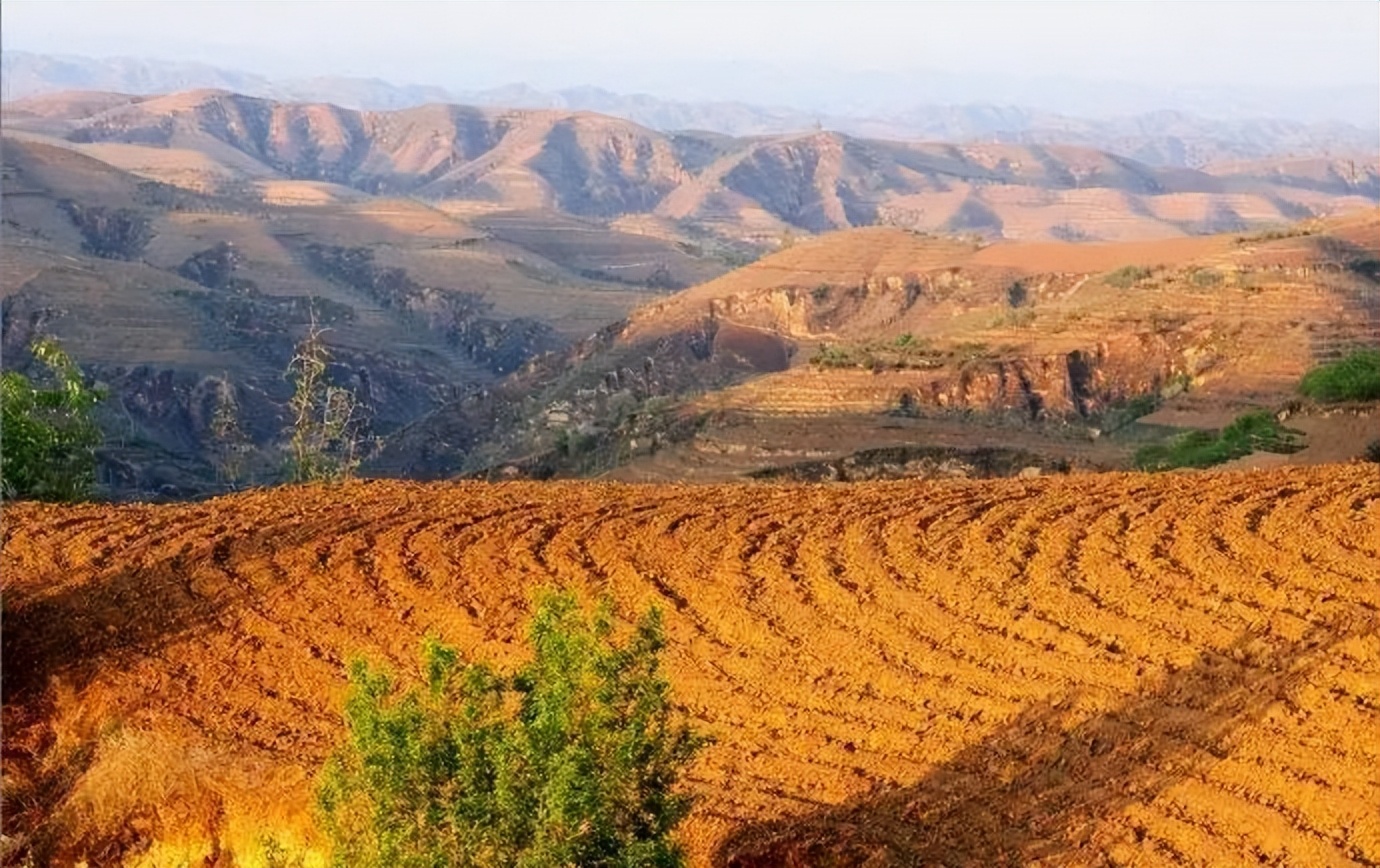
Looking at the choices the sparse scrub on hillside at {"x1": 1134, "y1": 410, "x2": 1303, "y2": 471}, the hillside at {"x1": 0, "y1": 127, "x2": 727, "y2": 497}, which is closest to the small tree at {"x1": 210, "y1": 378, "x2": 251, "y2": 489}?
the hillside at {"x1": 0, "y1": 127, "x2": 727, "y2": 497}

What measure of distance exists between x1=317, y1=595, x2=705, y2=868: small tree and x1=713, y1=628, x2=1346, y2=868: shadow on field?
2.30 m

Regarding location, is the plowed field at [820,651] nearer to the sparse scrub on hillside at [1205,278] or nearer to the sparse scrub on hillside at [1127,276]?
the sparse scrub on hillside at [1205,278]

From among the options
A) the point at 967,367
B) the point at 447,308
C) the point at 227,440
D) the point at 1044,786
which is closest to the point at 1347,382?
the point at 967,367

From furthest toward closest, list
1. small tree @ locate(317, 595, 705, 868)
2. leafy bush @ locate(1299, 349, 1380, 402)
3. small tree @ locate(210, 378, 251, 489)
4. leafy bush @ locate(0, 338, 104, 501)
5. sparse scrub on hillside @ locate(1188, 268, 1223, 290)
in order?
1. small tree @ locate(210, 378, 251, 489)
2. sparse scrub on hillside @ locate(1188, 268, 1223, 290)
3. leafy bush @ locate(1299, 349, 1380, 402)
4. leafy bush @ locate(0, 338, 104, 501)
5. small tree @ locate(317, 595, 705, 868)

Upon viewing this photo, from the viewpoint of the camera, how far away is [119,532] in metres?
15.9

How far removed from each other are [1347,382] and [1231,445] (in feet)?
16.0

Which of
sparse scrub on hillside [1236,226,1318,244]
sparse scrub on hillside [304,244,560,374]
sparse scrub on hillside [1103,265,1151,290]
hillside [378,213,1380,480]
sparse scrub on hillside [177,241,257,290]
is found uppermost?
sparse scrub on hillside [1236,226,1318,244]

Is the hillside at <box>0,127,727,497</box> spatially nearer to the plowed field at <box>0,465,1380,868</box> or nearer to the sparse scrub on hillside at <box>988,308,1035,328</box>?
the sparse scrub on hillside at <box>988,308,1035,328</box>

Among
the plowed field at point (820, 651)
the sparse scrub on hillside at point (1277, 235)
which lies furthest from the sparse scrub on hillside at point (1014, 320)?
the plowed field at point (820, 651)

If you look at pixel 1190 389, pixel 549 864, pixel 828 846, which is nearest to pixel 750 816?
pixel 828 846

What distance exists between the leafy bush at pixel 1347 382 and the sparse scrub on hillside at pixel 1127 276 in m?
20.6

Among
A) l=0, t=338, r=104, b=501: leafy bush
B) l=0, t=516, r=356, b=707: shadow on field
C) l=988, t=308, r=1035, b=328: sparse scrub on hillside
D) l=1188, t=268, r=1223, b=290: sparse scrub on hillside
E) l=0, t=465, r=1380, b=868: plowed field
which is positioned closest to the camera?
l=0, t=465, r=1380, b=868: plowed field

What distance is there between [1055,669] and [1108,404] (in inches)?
1461

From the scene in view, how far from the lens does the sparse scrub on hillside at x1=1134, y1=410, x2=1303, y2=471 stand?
30594 millimetres
